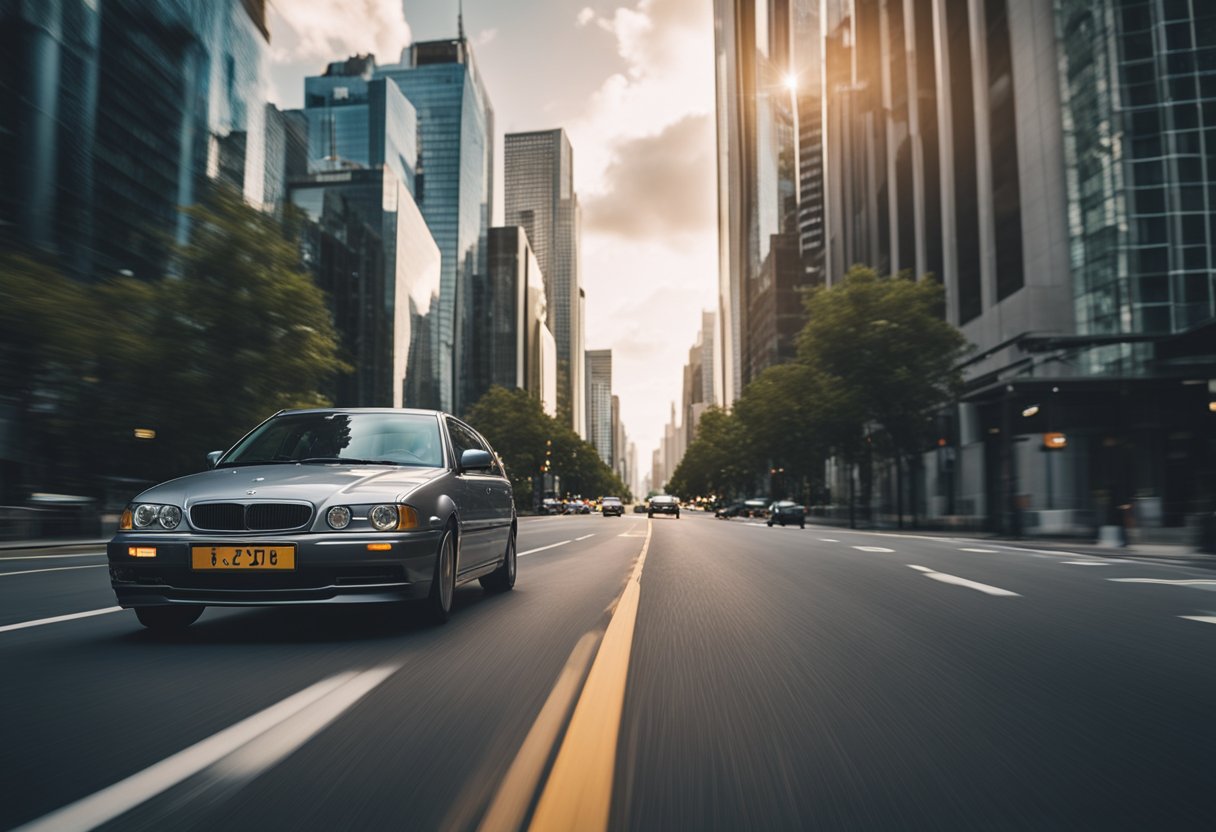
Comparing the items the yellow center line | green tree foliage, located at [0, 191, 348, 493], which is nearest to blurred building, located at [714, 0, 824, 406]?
green tree foliage, located at [0, 191, 348, 493]

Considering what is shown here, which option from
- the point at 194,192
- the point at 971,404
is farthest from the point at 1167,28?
the point at 194,192

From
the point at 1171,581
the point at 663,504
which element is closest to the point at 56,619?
the point at 1171,581

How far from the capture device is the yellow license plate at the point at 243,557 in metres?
5.32

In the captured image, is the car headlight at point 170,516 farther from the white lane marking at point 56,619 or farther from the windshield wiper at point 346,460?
the white lane marking at point 56,619

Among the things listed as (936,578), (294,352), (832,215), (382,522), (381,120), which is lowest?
(936,578)

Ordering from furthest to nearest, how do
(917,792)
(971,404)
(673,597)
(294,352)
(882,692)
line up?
(971,404), (294,352), (673,597), (882,692), (917,792)

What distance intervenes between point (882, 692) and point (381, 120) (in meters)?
133

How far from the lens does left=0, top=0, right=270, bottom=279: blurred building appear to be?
35.8 meters

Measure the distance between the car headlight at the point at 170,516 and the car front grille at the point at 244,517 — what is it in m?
0.10

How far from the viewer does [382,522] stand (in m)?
5.64

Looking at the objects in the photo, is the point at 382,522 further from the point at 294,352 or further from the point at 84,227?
the point at 84,227

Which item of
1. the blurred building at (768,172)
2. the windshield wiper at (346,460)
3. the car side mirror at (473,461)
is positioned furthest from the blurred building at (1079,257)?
the blurred building at (768,172)

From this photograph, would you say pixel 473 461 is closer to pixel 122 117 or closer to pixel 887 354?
pixel 887 354

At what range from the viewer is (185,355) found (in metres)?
24.6
